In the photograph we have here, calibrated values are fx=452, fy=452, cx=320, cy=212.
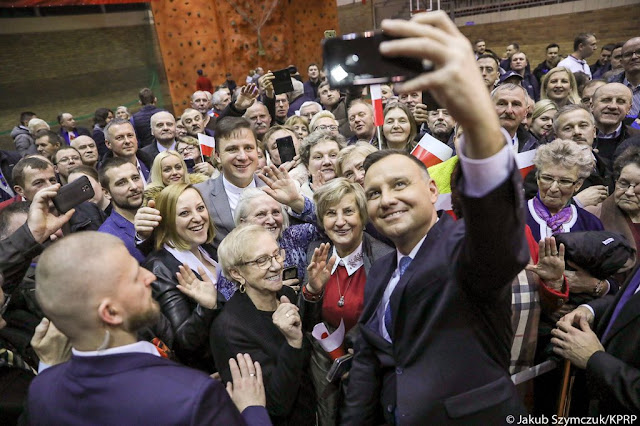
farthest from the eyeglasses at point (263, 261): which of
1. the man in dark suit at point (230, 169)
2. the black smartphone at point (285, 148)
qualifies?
the black smartphone at point (285, 148)

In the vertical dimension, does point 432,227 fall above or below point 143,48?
below

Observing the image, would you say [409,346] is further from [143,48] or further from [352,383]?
[143,48]

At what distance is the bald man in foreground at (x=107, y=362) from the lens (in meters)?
1.20

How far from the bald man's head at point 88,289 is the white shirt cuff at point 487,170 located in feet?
3.29

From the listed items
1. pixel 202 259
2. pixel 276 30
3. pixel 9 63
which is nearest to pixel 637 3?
pixel 276 30

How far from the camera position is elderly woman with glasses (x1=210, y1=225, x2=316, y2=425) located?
187cm

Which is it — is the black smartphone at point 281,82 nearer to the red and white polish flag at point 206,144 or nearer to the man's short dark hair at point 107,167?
the red and white polish flag at point 206,144

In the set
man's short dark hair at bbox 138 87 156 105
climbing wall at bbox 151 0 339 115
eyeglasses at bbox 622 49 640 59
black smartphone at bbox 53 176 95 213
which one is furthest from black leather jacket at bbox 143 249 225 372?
climbing wall at bbox 151 0 339 115

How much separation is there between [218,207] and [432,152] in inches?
59.0

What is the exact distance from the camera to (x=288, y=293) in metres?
2.27

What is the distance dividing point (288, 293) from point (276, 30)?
459 inches

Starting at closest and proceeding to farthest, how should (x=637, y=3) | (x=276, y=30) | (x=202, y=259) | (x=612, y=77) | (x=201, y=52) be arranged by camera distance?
(x=202, y=259), (x=612, y=77), (x=637, y=3), (x=201, y=52), (x=276, y=30)

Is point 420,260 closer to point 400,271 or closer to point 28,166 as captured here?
point 400,271

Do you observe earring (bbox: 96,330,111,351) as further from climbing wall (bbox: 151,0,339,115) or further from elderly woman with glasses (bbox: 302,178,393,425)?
climbing wall (bbox: 151,0,339,115)
